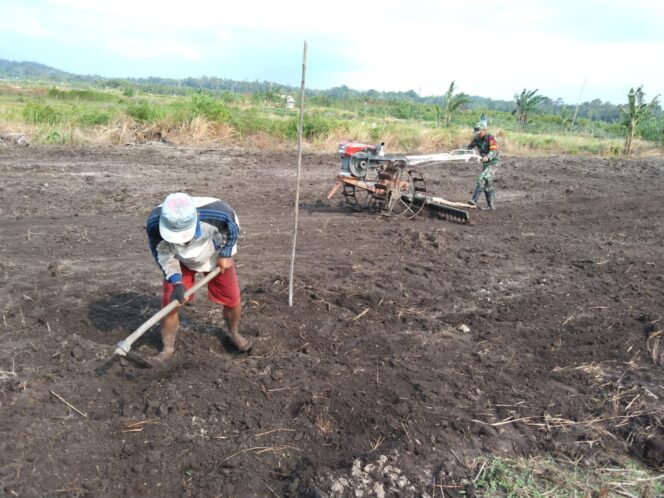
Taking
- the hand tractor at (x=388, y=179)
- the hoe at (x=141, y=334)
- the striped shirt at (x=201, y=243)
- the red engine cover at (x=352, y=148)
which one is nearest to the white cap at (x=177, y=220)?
the striped shirt at (x=201, y=243)

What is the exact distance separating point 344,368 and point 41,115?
50.6 ft

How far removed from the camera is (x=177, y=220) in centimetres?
324

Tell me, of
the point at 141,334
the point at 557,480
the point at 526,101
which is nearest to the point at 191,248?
the point at 141,334

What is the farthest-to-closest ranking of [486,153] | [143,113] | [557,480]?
[143,113] → [486,153] → [557,480]

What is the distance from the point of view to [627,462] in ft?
10.4

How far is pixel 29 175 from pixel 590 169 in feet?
50.5

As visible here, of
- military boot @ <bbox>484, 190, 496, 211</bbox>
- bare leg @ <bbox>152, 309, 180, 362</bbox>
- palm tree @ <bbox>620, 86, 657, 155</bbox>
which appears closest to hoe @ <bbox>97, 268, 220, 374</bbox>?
bare leg @ <bbox>152, 309, 180, 362</bbox>

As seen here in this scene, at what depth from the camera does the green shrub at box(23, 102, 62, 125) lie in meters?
15.2

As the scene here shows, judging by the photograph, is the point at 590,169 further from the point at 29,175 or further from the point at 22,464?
the point at 22,464

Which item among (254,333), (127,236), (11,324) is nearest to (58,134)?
(127,236)

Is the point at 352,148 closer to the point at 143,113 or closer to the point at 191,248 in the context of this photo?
the point at 191,248

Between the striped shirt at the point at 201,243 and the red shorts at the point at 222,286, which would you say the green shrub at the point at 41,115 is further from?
the striped shirt at the point at 201,243

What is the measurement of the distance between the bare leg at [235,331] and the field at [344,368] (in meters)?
0.10

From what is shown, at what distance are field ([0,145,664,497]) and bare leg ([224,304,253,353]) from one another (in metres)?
0.10
